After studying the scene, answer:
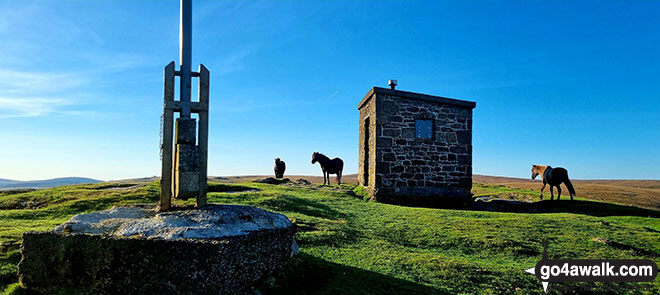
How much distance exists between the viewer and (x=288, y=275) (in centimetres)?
445

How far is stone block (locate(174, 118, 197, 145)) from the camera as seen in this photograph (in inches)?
187

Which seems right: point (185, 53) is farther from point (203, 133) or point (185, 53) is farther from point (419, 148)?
point (419, 148)

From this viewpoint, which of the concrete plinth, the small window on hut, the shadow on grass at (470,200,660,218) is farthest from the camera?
the small window on hut

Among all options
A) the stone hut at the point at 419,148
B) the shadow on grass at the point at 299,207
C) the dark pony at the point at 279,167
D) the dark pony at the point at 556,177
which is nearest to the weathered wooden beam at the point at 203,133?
the shadow on grass at the point at 299,207

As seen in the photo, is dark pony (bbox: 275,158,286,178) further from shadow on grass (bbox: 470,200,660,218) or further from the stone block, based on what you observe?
the stone block

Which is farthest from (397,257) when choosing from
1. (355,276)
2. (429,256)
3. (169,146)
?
(169,146)

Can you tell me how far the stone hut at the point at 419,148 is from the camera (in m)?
14.7

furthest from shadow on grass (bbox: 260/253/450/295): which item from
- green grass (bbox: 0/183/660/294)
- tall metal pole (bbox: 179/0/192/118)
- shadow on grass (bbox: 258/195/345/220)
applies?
shadow on grass (bbox: 258/195/345/220)

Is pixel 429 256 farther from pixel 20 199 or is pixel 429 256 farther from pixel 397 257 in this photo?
pixel 20 199

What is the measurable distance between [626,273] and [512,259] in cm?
157

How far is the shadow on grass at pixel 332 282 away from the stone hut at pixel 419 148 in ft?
32.5

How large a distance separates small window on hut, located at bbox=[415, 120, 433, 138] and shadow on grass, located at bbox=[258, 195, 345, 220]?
6595 millimetres

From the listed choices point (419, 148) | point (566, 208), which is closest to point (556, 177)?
point (566, 208)

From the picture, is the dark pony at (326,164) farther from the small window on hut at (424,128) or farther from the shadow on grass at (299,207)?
the shadow on grass at (299,207)
